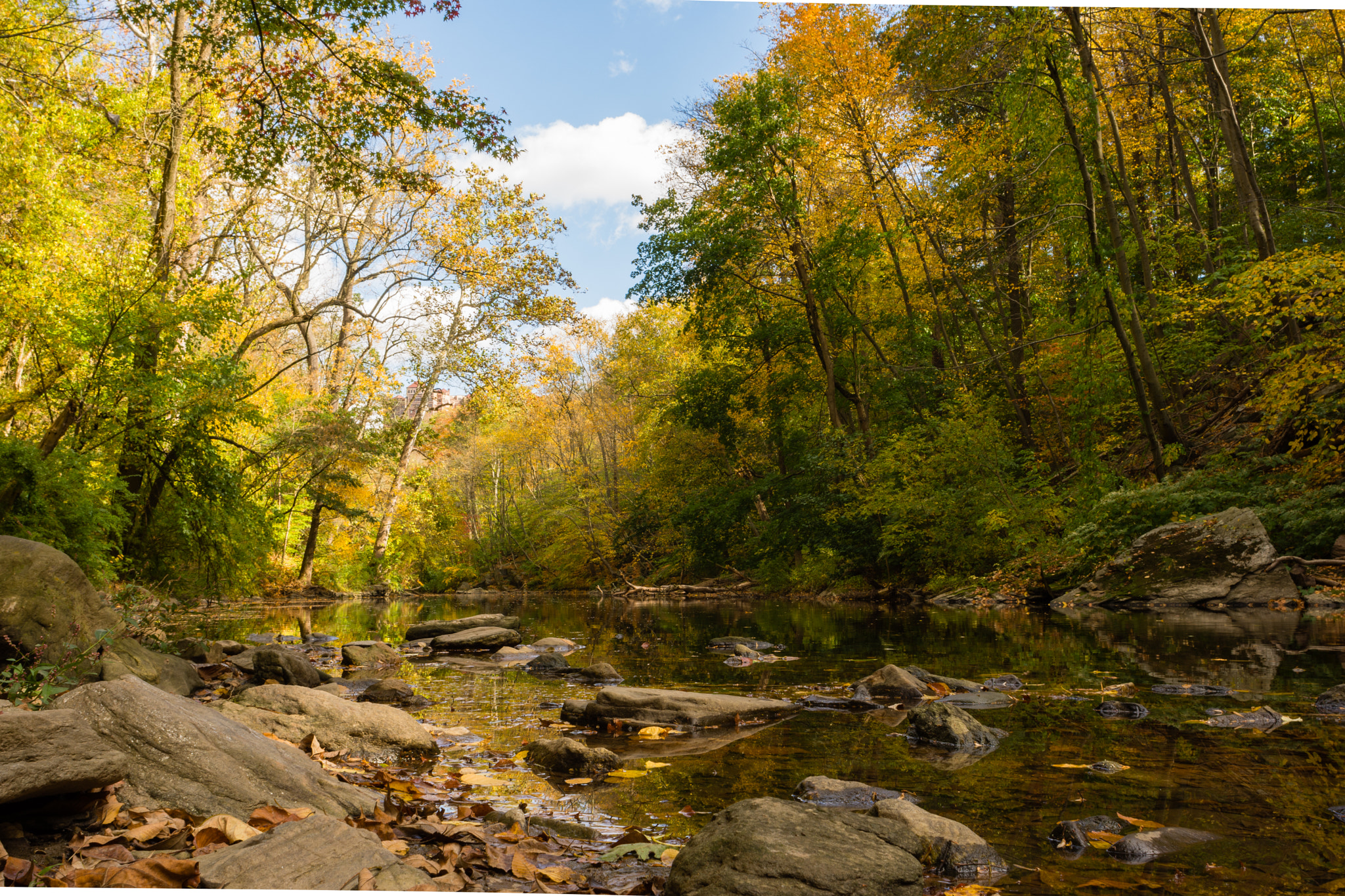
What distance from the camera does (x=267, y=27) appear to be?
6852 mm

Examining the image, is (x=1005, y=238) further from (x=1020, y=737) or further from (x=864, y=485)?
(x=1020, y=737)

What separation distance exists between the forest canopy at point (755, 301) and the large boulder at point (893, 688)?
19.7 feet

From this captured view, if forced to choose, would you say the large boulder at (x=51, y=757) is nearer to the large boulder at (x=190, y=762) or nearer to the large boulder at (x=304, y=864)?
the large boulder at (x=190, y=762)

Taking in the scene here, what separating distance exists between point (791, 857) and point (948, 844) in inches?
28.5

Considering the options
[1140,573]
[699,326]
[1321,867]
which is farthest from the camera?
[699,326]

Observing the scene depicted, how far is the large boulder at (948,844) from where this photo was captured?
276 cm

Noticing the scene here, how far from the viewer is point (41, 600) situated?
446 centimetres

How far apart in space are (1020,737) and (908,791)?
1397 millimetres

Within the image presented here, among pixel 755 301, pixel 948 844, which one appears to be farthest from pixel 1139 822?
pixel 755 301

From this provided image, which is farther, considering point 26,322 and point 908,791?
point 26,322

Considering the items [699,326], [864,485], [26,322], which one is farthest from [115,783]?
[699,326]

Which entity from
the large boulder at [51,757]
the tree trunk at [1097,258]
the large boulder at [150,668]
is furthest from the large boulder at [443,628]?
the tree trunk at [1097,258]

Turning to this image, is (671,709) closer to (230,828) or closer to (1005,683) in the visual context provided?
(1005,683)

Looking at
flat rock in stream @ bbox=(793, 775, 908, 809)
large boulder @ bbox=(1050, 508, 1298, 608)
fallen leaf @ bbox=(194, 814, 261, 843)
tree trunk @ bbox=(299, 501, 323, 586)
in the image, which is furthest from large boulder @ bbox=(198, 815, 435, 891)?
tree trunk @ bbox=(299, 501, 323, 586)
